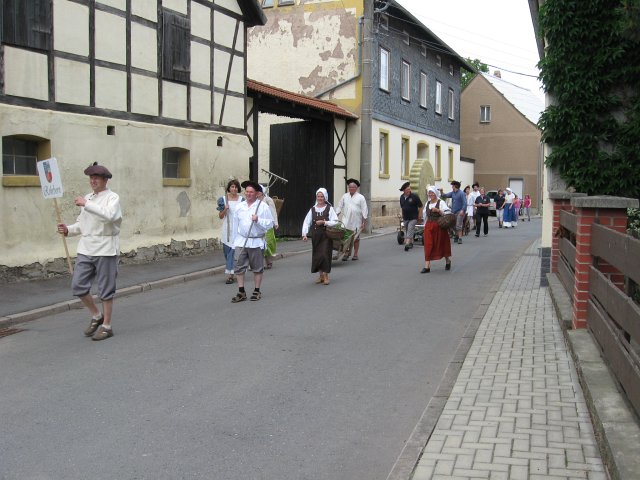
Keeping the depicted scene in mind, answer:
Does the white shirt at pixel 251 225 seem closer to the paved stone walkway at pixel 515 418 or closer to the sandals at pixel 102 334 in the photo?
the sandals at pixel 102 334

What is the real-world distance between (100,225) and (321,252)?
495 centimetres

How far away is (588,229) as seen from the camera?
627 centimetres

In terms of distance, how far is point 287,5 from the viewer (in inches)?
1037

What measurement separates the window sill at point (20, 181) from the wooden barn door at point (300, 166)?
12.1 meters

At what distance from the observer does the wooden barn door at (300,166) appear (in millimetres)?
23922

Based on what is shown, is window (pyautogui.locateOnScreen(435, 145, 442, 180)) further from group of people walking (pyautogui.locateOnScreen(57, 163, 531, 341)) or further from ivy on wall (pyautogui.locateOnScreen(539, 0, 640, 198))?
ivy on wall (pyautogui.locateOnScreen(539, 0, 640, 198))

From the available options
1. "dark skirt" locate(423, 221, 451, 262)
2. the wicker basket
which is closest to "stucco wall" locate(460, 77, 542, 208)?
"dark skirt" locate(423, 221, 451, 262)

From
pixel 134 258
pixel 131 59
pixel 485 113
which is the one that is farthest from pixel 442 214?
pixel 485 113

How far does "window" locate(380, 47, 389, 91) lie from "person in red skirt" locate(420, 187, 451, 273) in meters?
14.9

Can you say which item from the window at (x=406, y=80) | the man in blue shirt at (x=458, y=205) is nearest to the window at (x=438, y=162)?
the window at (x=406, y=80)

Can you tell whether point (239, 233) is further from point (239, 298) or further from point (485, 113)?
point (485, 113)

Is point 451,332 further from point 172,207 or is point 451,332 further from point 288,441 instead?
point 172,207

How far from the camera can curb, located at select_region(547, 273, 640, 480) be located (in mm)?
3611

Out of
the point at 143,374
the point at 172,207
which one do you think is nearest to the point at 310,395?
the point at 143,374
